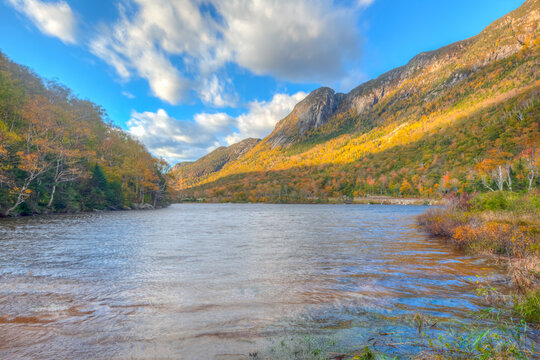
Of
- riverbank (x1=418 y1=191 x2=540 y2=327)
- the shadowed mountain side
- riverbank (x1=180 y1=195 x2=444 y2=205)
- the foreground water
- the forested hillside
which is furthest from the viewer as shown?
riverbank (x1=180 y1=195 x2=444 y2=205)

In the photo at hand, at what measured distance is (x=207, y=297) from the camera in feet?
22.5

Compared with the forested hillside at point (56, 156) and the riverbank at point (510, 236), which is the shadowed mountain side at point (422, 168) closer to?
the riverbank at point (510, 236)

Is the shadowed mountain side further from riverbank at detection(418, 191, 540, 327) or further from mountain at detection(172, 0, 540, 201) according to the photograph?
riverbank at detection(418, 191, 540, 327)

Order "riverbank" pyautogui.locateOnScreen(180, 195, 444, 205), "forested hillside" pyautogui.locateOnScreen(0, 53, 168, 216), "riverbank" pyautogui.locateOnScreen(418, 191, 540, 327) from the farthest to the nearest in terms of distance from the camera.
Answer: "riverbank" pyautogui.locateOnScreen(180, 195, 444, 205)
"forested hillside" pyautogui.locateOnScreen(0, 53, 168, 216)
"riverbank" pyautogui.locateOnScreen(418, 191, 540, 327)

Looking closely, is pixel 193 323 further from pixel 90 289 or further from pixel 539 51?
pixel 539 51

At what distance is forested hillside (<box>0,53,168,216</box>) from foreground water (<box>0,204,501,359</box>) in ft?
79.7

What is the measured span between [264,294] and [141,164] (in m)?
68.8

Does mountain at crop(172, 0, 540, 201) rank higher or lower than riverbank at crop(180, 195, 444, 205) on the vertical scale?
higher

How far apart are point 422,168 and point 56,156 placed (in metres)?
131

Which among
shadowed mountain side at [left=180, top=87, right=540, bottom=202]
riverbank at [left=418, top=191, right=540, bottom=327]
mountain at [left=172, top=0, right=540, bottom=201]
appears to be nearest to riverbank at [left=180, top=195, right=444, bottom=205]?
shadowed mountain side at [left=180, top=87, right=540, bottom=202]

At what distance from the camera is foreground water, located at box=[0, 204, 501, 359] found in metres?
4.55

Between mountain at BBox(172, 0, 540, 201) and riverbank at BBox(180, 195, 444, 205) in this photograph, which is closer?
mountain at BBox(172, 0, 540, 201)

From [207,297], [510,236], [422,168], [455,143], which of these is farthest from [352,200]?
[207,297]

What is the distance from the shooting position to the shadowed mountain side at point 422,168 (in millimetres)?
80312
